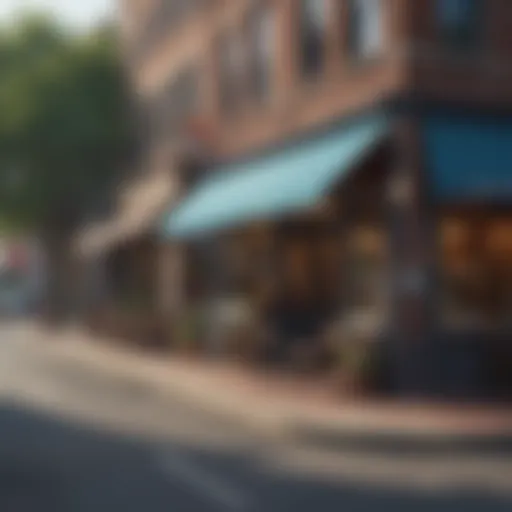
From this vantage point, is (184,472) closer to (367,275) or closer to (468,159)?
(468,159)

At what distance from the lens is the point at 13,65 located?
41906mm

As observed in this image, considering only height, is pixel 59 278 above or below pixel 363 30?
above

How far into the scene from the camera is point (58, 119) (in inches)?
1545

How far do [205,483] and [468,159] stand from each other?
9055mm

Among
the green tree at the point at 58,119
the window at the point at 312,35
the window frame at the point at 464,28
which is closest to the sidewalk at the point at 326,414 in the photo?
the window at the point at 312,35

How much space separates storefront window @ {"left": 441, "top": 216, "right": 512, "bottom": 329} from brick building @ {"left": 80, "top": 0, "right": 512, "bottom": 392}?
0.07ft

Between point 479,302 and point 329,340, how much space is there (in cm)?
245

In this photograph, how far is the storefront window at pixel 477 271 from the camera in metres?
18.1

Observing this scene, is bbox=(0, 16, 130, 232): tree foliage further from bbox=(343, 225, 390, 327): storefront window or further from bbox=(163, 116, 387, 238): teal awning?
bbox=(343, 225, 390, 327): storefront window

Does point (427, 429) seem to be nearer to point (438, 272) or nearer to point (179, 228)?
point (438, 272)

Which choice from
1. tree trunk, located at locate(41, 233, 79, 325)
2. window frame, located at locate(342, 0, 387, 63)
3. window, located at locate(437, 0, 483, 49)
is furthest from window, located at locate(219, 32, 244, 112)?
tree trunk, located at locate(41, 233, 79, 325)

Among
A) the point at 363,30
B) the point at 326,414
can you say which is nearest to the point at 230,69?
the point at 363,30

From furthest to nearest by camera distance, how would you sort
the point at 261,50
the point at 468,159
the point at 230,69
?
the point at 230,69 < the point at 261,50 < the point at 468,159

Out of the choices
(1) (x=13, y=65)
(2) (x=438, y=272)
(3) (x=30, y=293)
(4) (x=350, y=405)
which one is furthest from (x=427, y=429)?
(3) (x=30, y=293)
